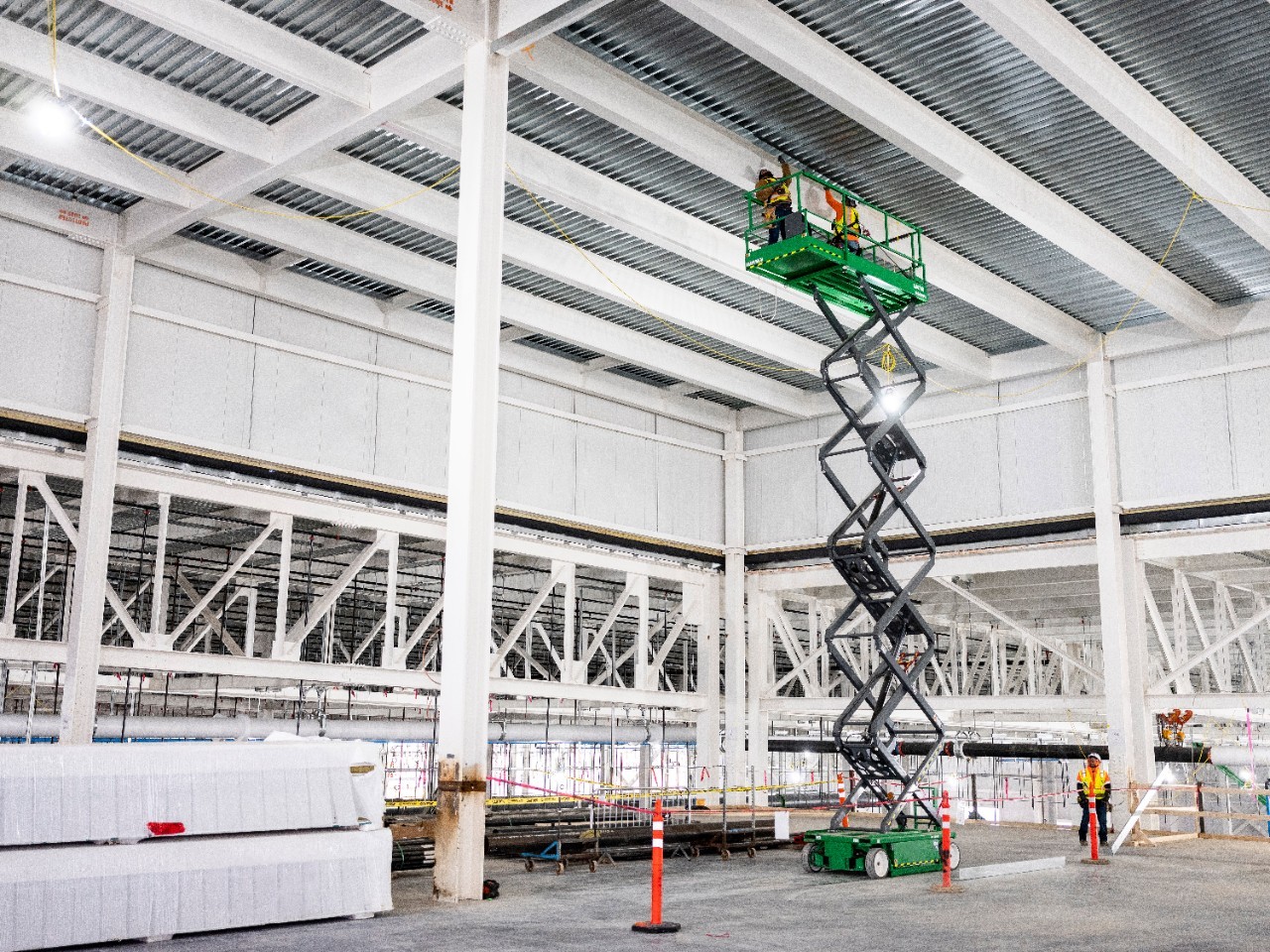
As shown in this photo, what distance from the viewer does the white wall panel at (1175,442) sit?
73.9 ft

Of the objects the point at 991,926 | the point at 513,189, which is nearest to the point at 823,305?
the point at 513,189

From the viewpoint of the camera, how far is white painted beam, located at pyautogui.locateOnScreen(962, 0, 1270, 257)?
13672 mm

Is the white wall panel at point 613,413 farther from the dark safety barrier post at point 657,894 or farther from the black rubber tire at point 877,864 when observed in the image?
the dark safety barrier post at point 657,894

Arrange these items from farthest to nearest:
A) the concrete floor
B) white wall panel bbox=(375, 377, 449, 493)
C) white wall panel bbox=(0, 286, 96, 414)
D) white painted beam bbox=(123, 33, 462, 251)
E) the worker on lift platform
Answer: white wall panel bbox=(375, 377, 449, 493) < white wall panel bbox=(0, 286, 96, 414) < the worker on lift platform < white painted beam bbox=(123, 33, 462, 251) < the concrete floor

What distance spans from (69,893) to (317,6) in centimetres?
1022

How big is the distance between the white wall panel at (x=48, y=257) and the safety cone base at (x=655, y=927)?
13550mm

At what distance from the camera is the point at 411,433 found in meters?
22.3

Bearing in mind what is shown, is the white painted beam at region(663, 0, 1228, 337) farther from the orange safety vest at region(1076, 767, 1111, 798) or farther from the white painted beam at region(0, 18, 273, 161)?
the orange safety vest at region(1076, 767, 1111, 798)

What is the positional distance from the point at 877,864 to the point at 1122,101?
10.2m

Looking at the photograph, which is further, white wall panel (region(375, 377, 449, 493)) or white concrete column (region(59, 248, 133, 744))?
white wall panel (region(375, 377, 449, 493))

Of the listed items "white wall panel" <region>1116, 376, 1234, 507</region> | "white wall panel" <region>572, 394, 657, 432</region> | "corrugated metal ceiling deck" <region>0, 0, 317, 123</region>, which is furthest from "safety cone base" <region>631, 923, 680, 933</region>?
"white wall panel" <region>1116, 376, 1234, 507</region>

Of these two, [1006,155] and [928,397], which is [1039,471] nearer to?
[928,397]

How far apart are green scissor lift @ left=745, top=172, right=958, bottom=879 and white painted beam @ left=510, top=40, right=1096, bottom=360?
2.58 ft

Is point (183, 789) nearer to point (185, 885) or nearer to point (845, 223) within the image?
point (185, 885)
